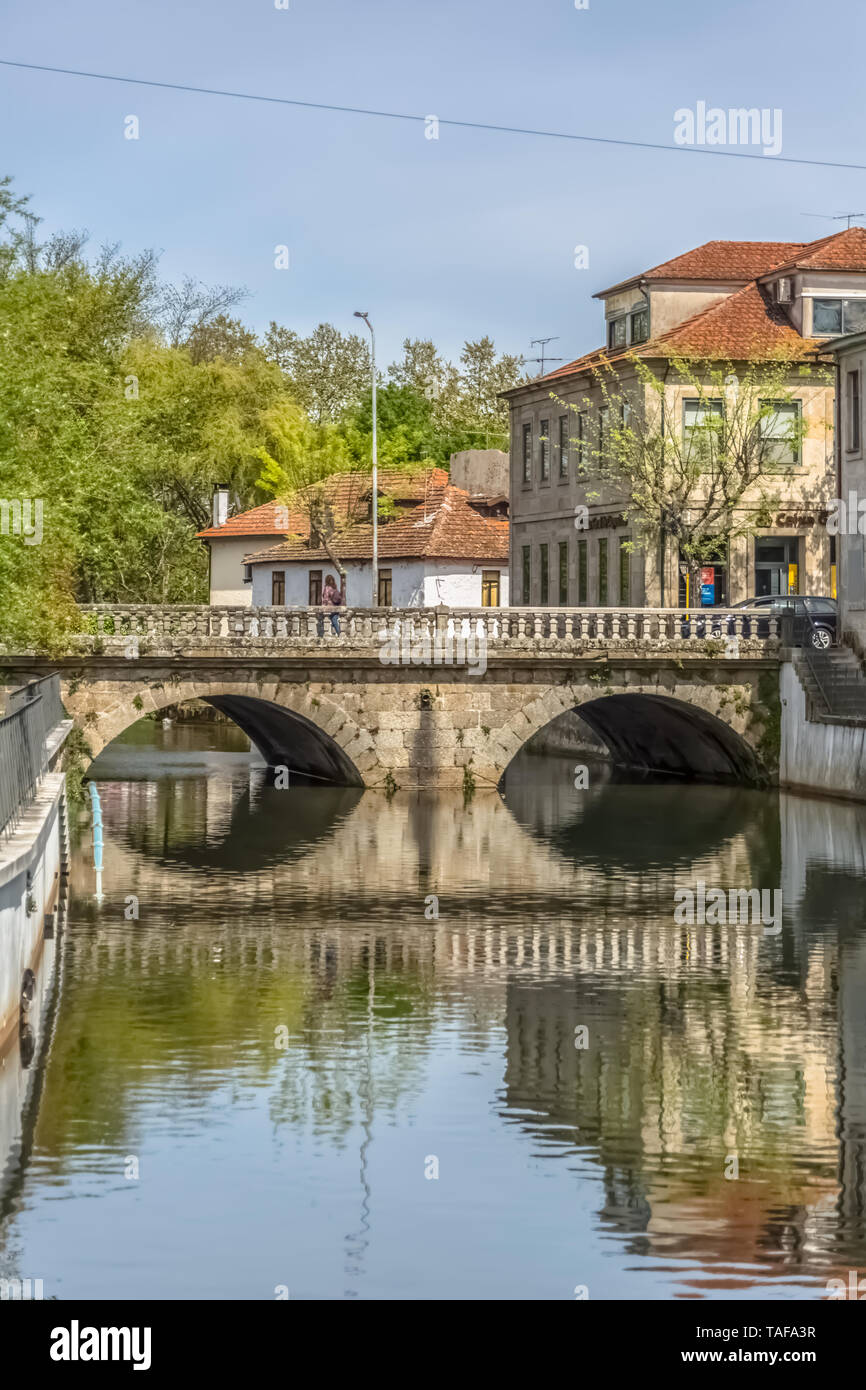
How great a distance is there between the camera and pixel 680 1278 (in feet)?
49.1

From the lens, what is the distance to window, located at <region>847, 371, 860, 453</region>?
171 ft

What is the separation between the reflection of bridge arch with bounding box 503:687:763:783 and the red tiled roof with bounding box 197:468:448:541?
2168 centimetres

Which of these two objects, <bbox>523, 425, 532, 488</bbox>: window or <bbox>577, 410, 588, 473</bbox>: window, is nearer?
<bbox>577, 410, 588, 473</bbox>: window

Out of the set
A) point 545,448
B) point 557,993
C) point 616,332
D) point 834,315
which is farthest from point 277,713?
point 557,993

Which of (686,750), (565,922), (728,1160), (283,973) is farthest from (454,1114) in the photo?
(686,750)

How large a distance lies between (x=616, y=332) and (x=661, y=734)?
15.6m

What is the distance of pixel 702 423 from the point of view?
62594 mm

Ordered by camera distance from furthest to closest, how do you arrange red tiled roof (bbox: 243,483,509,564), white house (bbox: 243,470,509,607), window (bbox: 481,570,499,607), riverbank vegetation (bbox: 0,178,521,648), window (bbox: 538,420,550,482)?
1. window (bbox: 481,570,499,607)
2. white house (bbox: 243,470,509,607)
3. red tiled roof (bbox: 243,483,509,564)
4. window (bbox: 538,420,550,482)
5. riverbank vegetation (bbox: 0,178,521,648)

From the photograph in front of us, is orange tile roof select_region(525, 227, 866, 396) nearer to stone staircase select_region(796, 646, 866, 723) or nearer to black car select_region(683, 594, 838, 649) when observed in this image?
black car select_region(683, 594, 838, 649)

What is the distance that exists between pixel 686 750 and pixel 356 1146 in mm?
41334

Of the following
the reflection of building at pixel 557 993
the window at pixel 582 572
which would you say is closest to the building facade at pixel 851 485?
the reflection of building at pixel 557 993

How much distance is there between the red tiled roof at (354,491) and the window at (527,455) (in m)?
9.73

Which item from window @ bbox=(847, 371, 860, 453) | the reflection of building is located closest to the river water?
the reflection of building

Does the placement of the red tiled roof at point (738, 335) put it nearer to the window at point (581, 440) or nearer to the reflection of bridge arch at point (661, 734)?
the window at point (581, 440)
